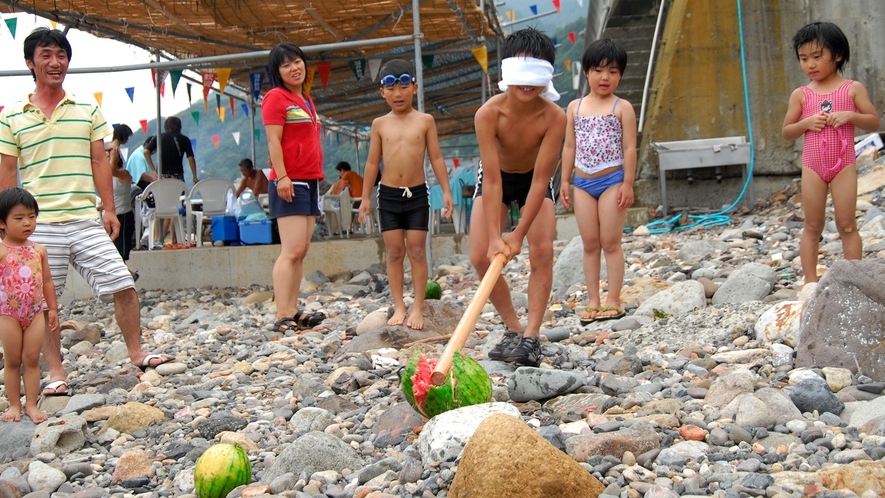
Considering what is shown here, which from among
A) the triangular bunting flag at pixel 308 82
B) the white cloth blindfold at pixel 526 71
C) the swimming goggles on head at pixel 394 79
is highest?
the triangular bunting flag at pixel 308 82

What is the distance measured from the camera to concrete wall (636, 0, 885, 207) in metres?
8.62

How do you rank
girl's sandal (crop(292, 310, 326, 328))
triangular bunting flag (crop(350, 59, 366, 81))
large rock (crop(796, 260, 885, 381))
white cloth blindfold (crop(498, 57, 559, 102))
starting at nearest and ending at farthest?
large rock (crop(796, 260, 885, 381)) < white cloth blindfold (crop(498, 57, 559, 102)) < girl's sandal (crop(292, 310, 326, 328)) < triangular bunting flag (crop(350, 59, 366, 81))

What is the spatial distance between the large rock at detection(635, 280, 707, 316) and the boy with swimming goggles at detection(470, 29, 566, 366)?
1128mm

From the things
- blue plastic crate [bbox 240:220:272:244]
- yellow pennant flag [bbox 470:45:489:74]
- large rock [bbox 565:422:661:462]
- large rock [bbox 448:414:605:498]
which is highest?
yellow pennant flag [bbox 470:45:489:74]

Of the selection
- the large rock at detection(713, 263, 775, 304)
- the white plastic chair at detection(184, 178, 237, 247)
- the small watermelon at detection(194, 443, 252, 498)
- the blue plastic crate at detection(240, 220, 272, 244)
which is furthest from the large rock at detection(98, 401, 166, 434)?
the white plastic chair at detection(184, 178, 237, 247)

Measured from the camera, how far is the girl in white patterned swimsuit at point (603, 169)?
4574mm

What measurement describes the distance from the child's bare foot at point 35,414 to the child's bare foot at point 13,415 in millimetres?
36

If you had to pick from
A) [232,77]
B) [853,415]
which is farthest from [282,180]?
[232,77]

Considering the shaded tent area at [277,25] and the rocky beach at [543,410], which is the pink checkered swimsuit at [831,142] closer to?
the rocky beach at [543,410]

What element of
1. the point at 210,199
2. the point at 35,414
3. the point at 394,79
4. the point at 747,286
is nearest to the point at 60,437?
the point at 35,414

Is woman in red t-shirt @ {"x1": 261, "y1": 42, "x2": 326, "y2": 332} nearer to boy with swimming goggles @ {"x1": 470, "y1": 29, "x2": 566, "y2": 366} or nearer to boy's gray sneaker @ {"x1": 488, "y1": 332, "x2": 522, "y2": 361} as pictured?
boy with swimming goggles @ {"x1": 470, "y1": 29, "x2": 566, "y2": 366}

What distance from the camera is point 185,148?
1021 cm

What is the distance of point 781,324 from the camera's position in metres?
3.46

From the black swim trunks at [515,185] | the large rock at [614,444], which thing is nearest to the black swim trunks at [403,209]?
the black swim trunks at [515,185]
